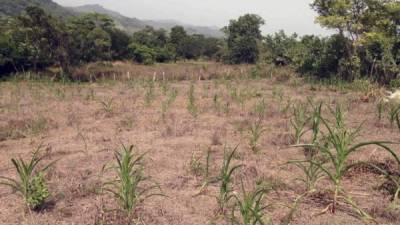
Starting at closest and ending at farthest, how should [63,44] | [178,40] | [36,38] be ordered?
[36,38] < [63,44] < [178,40]

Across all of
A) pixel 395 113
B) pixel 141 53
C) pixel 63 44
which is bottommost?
pixel 395 113

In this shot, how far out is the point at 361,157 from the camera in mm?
5172

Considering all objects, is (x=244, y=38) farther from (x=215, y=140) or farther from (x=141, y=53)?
(x=215, y=140)

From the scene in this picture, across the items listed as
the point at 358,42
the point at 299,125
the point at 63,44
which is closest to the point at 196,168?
the point at 299,125

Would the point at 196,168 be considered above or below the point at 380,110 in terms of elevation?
below

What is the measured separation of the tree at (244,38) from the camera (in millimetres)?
28109

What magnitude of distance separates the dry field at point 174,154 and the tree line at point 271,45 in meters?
4.35

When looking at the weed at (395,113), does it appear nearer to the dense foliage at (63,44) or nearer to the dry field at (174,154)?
the dry field at (174,154)

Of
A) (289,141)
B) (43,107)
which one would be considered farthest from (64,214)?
(43,107)

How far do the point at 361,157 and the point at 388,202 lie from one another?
58.5 inches

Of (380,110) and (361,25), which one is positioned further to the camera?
(361,25)

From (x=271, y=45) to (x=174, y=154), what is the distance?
18.6m

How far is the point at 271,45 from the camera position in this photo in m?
22.9

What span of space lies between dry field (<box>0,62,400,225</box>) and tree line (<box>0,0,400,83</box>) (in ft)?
14.3
